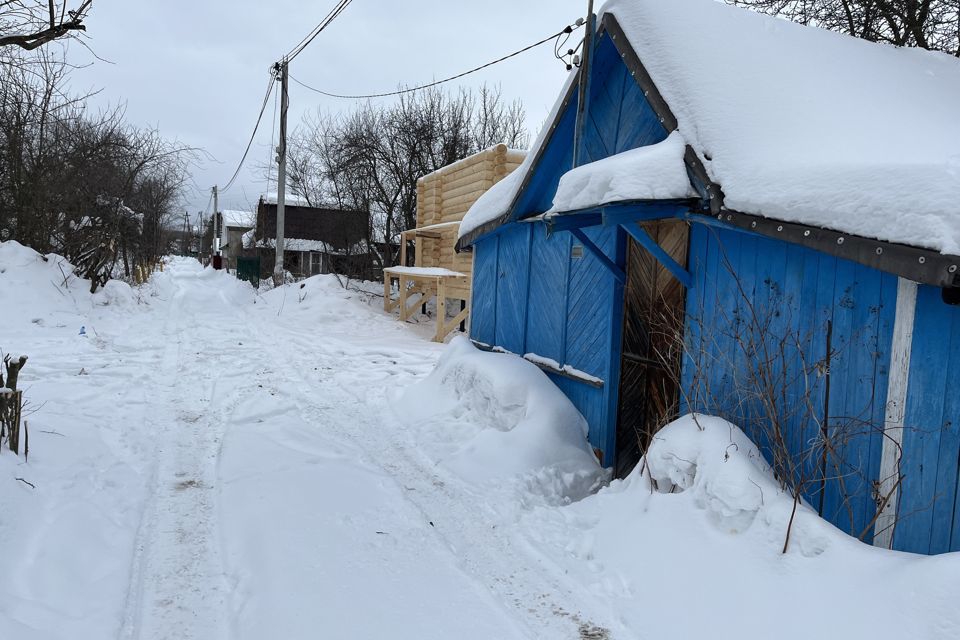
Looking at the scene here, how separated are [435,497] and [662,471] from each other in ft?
6.13

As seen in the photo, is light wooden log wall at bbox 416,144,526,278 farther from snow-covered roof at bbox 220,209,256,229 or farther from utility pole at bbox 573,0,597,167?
snow-covered roof at bbox 220,209,256,229

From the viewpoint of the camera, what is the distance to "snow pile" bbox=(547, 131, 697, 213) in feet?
14.3

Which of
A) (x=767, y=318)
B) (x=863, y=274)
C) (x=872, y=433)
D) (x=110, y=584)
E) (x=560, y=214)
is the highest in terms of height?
(x=560, y=214)

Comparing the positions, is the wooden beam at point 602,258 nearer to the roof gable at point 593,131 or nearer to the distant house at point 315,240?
the roof gable at point 593,131

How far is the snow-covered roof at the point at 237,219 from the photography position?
6524 cm

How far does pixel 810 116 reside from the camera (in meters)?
4.66

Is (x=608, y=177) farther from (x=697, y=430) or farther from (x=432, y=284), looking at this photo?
(x=432, y=284)

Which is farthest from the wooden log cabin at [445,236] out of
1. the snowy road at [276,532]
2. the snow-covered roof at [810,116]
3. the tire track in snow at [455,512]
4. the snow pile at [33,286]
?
the snow-covered roof at [810,116]

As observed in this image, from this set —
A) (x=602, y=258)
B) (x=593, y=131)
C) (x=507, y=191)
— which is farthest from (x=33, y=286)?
(x=602, y=258)

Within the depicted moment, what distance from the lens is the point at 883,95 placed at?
210 inches

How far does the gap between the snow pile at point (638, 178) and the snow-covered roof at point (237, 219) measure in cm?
6359

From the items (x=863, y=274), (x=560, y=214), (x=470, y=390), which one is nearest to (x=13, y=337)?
(x=470, y=390)

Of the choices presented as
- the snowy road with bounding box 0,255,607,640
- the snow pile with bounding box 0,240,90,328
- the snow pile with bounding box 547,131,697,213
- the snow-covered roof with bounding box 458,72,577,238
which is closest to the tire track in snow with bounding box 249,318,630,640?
the snowy road with bounding box 0,255,607,640

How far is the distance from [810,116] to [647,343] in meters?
2.41
